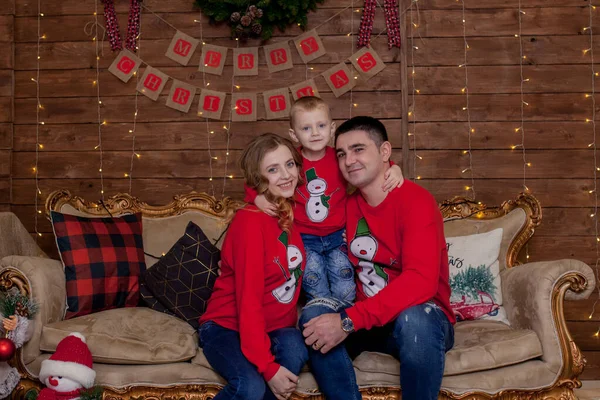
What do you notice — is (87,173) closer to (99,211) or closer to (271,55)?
(99,211)

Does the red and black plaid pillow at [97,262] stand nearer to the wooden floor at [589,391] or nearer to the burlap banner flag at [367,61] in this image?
the burlap banner flag at [367,61]

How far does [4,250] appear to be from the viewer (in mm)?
2771

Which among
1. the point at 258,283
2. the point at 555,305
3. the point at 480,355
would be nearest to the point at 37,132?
the point at 258,283

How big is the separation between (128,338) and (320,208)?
33.5 inches

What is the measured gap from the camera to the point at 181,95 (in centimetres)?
334

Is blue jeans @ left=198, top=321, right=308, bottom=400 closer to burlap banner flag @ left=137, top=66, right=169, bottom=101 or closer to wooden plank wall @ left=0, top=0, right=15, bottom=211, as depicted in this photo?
burlap banner flag @ left=137, top=66, right=169, bottom=101

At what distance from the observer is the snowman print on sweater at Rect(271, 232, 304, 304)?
6.95 feet

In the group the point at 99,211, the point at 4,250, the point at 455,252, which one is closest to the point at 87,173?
the point at 99,211

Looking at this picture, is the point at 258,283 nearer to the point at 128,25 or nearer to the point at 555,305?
the point at 555,305

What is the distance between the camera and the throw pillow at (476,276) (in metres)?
2.55

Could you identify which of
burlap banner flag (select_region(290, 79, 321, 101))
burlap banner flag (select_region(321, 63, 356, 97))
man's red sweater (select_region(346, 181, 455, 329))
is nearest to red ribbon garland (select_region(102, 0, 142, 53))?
burlap banner flag (select_region(290, 79, 321, 101))

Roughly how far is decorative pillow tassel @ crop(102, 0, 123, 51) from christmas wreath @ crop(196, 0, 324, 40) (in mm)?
472

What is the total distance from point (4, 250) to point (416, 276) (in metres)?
1.87

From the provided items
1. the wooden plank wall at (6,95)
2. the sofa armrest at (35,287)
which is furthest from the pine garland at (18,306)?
the wooden plank wall at (6,95)
